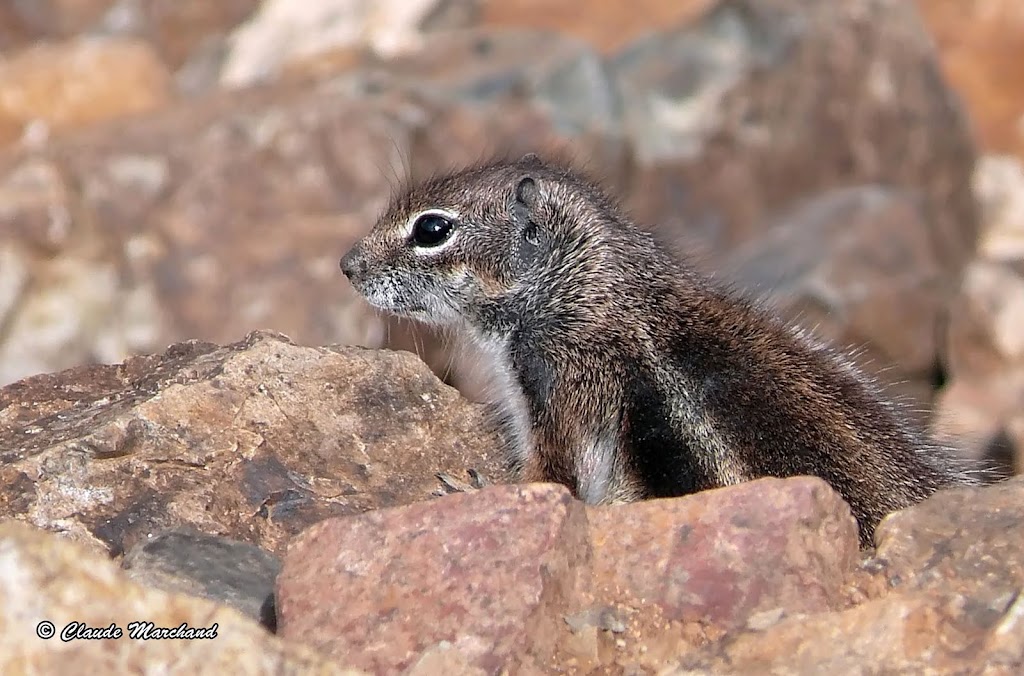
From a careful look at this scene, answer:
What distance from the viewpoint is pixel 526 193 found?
23.8 ft

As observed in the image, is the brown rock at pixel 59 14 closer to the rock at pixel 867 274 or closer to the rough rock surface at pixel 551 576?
the rock at pixel 867 274

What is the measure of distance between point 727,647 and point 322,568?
1.33m

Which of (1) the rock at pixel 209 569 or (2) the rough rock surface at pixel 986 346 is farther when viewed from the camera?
(2) the rough rock surface at pixel 986 346

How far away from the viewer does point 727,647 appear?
Result: 181 inches

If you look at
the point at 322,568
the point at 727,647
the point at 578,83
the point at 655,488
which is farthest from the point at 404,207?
the point at 578,83

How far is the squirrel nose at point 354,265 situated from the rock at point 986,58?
16.1m

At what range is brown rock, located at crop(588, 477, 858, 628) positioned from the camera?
4.86 metres

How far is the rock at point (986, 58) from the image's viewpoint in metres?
21.8

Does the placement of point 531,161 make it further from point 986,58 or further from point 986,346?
point 986,58

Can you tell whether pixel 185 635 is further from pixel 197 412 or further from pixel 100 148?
pixel 100 148

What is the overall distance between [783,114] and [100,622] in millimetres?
15239

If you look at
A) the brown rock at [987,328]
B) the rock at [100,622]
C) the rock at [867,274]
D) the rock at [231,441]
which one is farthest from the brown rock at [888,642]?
the brown rock at [987,328]

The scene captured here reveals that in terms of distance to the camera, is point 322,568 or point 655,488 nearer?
point 322,568

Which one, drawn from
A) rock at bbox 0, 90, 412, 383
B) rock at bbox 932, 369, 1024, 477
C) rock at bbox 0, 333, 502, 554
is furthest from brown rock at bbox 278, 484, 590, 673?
rock at bbox 0, 90, 412, 383
